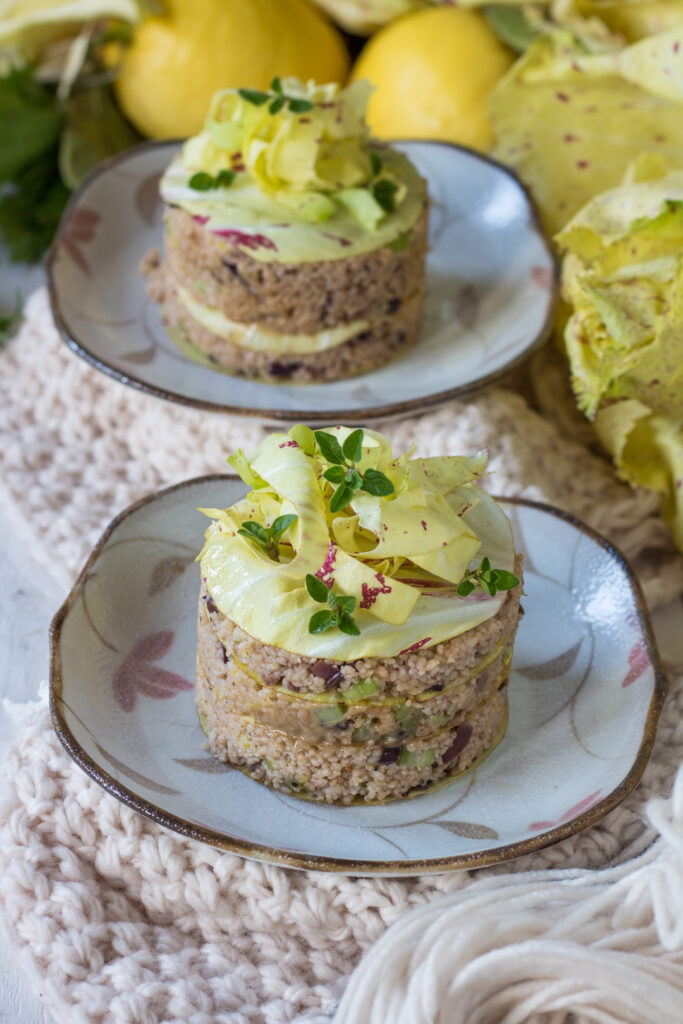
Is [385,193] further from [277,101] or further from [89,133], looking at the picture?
[89,133]


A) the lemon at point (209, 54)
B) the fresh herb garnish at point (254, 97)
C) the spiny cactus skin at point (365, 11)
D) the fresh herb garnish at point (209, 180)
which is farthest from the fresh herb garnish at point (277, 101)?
the spiny cactus skin at point (365, 11)

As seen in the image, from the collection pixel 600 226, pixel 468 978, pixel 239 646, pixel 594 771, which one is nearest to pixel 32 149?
pixel 600 226

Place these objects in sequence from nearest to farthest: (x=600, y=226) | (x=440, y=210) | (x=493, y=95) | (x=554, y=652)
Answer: (x=554, y=652)
(x=600, y=226)
(x=493, y=95)
(x=440, y=210)

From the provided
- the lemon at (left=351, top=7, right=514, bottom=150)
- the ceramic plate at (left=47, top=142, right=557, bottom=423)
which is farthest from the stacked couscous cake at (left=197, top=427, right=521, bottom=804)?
the lemon at (left=351, top=7, right=514, bottom=150)

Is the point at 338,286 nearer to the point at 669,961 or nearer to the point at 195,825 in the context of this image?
the point at 195,825

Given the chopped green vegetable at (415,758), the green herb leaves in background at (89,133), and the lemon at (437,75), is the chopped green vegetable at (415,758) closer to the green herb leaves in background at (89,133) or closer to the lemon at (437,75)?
the lemon at (437,75)

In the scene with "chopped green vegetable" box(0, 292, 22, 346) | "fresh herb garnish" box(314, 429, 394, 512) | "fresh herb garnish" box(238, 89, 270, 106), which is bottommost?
"chopped green vegetable" box(0, 292, 22, 346)

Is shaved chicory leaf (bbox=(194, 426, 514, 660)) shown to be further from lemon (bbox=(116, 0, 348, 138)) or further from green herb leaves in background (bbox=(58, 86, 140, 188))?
green herb leaves in background (bbox=(58, 86, 140, 188))
